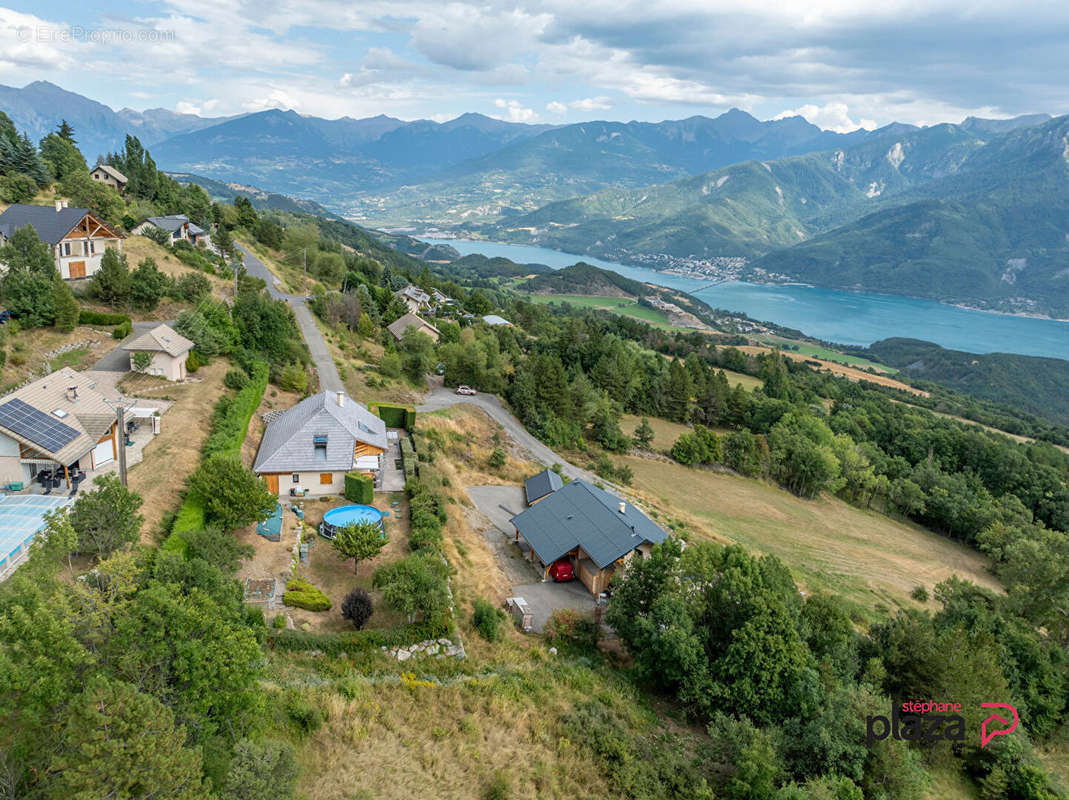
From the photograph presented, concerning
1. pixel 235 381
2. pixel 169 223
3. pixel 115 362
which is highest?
pixel 169 223

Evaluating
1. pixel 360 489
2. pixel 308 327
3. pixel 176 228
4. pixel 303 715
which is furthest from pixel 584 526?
pixel 176 228

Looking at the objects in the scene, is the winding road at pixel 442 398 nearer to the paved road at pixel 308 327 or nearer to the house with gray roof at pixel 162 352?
the paved road at pixel 308 327

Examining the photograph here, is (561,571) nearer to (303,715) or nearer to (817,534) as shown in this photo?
(303,715)

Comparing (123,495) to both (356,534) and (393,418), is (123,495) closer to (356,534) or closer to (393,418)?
(356,534)

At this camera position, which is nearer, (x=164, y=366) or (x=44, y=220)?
(x=164, y=366)

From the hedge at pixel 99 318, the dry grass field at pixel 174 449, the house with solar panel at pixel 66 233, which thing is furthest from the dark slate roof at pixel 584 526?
the house with solar panel at pixel 66 233

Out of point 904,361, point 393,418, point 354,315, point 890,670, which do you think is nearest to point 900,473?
point 890,670
